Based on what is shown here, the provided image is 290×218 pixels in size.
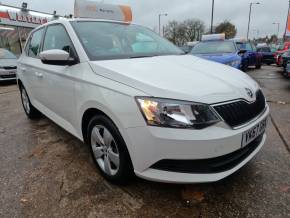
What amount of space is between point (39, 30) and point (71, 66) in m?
1.82

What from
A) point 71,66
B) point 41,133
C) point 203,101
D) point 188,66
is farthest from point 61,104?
point 203,101

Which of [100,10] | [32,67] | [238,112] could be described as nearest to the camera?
[238,112]

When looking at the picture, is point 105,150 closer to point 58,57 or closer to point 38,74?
point 58,57

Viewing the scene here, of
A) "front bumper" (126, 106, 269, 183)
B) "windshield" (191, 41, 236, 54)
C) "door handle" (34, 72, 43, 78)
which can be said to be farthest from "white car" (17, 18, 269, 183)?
"windshield" (191, 41, 236, 54)

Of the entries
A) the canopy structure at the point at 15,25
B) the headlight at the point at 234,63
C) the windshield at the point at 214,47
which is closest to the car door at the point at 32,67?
the headlight at the point at 234,63

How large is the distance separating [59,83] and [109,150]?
3.63ft

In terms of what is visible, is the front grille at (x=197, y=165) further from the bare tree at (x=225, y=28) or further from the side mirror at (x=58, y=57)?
the bare tree at (x=225, y=28)

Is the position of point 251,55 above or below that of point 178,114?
below

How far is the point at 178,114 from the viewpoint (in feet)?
5.97

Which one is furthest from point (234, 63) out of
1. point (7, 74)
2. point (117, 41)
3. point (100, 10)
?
point (7, 74)

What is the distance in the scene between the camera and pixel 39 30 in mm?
3943

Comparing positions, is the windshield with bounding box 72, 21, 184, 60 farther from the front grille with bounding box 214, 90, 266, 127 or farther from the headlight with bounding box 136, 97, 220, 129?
the front grille with bounding box 214, 90, 266, 127

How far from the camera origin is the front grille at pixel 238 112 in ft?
6.22

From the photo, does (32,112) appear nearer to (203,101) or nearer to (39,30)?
(39,30)
